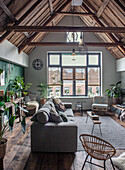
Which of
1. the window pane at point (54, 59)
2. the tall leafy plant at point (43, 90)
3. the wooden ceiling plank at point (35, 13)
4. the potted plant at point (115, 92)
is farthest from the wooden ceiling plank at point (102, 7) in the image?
→ the tall leafy plant at point (43, 90)

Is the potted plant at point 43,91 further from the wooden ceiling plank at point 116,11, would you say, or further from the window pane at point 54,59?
the wooden ceiling plank at point 116,11

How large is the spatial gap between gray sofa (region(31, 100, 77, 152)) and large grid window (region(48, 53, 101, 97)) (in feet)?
15.7

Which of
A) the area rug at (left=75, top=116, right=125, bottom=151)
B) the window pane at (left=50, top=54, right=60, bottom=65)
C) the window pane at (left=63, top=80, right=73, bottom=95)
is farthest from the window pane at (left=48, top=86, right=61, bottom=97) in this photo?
the area rug at (left=75, top=116, right=125, bottom=151)

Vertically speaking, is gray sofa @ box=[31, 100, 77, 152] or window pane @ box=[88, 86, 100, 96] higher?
window pane @ box=[88, 86, 100, 96]

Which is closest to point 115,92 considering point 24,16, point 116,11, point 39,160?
point 116,11

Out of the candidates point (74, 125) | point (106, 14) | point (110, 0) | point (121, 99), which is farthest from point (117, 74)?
point (74, 125)

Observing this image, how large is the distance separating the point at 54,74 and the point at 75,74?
1.12 meters

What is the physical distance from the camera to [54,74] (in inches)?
312

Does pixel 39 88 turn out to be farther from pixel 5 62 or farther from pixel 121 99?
pixel 121 99

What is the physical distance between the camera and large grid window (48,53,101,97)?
7922 mm

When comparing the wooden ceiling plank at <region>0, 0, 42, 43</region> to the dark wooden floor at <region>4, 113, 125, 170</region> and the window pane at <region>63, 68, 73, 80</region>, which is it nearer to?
the dark wooden floor at <region>4, 113, 125, 170</region>

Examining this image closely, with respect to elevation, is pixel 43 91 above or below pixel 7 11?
below

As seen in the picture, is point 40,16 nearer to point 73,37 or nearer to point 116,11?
point 73,37

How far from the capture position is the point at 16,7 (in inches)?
144
